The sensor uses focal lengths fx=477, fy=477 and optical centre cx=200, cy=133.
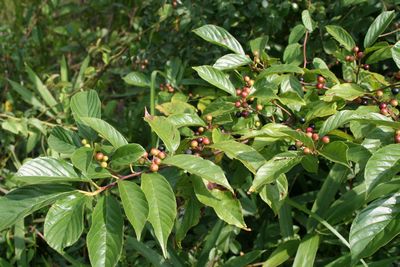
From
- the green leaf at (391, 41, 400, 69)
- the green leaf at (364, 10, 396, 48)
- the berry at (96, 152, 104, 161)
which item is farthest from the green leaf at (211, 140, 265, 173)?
the green leaf at (364, 10, 396, 48)

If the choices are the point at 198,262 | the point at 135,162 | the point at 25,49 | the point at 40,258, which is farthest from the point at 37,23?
the point at 135,162

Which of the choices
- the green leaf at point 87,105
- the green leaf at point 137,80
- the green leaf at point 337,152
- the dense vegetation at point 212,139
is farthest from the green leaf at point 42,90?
the green leaf at point 337,152

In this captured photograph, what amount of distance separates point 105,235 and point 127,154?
168 mm

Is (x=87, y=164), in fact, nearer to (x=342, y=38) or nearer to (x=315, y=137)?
(x=315, y=137)

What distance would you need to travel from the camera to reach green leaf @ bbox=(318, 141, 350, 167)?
3.24 feet

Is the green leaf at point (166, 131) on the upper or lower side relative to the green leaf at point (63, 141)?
upper

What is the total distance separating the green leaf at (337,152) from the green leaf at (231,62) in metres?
0.39

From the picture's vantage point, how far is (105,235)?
0.92 meters

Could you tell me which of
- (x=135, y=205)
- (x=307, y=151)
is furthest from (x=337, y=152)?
(x=135, y=205)

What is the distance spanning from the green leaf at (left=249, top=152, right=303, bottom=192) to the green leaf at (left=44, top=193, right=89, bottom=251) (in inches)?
13.9

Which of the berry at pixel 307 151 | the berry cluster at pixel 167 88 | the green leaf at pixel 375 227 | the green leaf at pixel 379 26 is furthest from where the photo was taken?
the berry cluster at pixel 167 88

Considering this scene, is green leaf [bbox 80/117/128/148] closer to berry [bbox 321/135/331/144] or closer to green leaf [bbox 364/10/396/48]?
berry [bbox 321/135/331/144]

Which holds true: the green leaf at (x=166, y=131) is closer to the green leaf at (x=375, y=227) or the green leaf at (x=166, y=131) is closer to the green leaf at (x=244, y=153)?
the green leaf at (x=244, y=153)

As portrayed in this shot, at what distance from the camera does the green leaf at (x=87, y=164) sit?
952 mm
